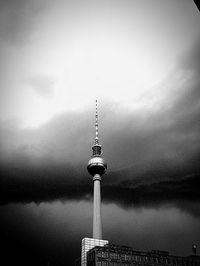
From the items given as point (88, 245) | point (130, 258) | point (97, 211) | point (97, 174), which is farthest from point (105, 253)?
point (97, 174)

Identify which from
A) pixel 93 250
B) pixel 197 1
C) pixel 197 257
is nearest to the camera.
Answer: pixel 197 1

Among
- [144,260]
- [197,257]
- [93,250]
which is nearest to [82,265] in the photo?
[93,250]

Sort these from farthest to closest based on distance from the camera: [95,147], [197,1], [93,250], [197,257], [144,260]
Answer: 1. [95,147]
2. [197,257]
3. [144,260]
4. [93,250]
5. [197,1]

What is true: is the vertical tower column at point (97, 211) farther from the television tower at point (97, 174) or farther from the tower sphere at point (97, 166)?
the tower sphere at point (97, 166)

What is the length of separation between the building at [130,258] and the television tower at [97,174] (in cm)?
591

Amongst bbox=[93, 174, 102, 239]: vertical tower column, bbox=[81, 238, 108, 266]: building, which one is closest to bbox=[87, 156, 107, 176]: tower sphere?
bbox=[93, 174, 102, 239]: vertical tower column

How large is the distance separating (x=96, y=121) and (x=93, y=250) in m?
55.0

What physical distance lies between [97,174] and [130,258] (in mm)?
32219

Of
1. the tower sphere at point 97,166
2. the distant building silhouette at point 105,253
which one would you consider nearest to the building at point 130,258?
the distant building silhouette at point 105,253

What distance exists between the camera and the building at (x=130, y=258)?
111750 millimetres

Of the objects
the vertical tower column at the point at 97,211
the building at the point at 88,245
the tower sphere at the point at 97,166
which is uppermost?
the tower sphere at the point at 97,166

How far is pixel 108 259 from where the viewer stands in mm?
112938

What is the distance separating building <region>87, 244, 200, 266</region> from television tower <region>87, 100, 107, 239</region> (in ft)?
19.4

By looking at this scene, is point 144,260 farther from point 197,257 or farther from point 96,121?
point 96,121
